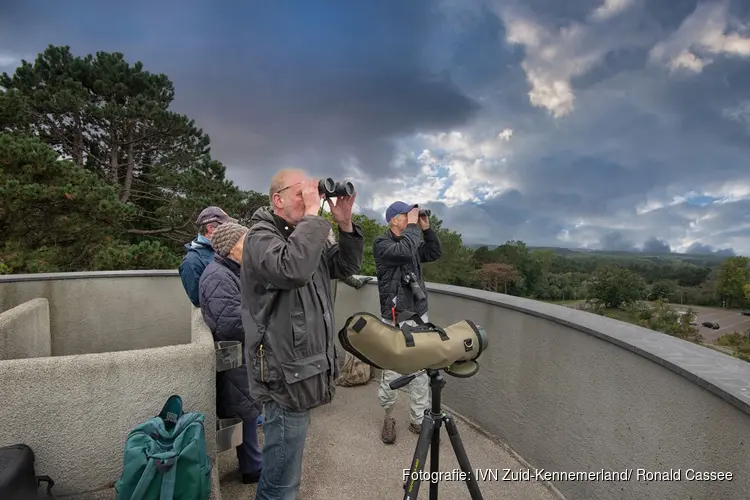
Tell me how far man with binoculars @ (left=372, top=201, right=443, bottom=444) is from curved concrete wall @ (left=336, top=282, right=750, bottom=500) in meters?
0.42

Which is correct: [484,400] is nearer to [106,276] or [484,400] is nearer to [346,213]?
[346,213]

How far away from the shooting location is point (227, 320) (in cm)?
248

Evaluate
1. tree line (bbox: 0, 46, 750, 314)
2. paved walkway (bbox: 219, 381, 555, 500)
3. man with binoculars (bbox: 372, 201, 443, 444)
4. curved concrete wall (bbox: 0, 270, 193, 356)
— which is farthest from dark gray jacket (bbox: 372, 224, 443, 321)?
tree line (bbox: 0, 46, 750, 314)

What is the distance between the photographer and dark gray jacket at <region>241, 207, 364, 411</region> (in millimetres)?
1585

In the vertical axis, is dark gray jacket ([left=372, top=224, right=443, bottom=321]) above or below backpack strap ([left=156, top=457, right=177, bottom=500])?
above

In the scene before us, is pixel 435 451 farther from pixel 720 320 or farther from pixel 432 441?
pixel 720 320

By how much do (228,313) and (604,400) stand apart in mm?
2092

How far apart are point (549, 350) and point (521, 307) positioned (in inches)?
14.7

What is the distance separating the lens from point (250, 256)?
1.64 metres

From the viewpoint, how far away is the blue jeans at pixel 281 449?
5.63ft

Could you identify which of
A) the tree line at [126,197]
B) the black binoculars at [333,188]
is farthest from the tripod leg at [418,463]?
the tree line at [126,197]

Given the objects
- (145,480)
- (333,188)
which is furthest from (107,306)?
(333,188)

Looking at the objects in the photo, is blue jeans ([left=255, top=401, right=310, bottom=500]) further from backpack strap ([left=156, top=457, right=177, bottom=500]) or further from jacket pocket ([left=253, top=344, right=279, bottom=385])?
backpack strap ([left=156, top=457, right=177, bottom=500])

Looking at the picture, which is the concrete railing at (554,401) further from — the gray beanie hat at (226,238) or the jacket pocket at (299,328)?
the jacket pocket at (299,328)
